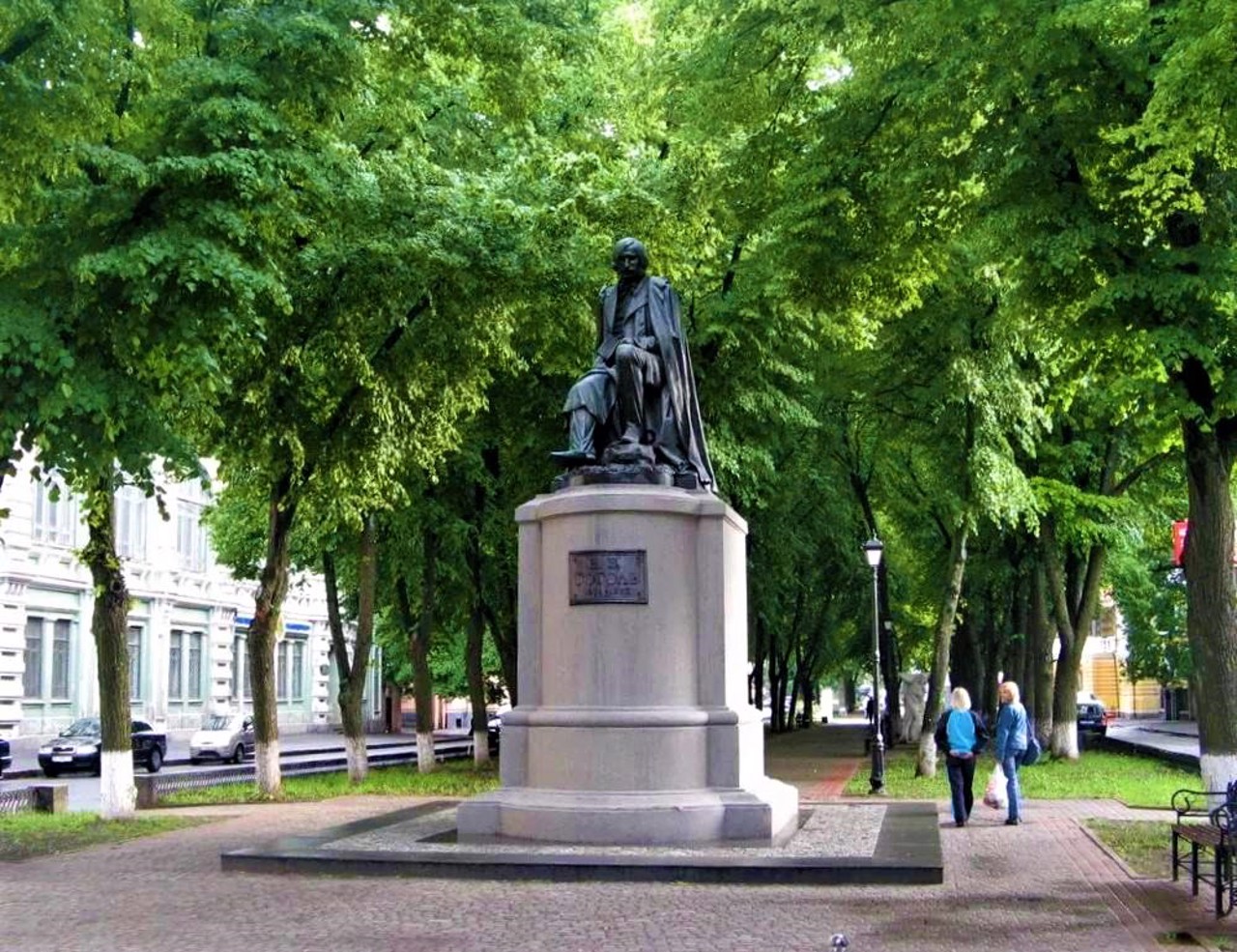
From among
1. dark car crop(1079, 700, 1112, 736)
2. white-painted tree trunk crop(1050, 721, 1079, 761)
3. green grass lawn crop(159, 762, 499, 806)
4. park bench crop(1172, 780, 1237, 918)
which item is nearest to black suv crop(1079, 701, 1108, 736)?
dark car crop(1079, 700, 1112, 736)

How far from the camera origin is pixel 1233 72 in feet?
35.6

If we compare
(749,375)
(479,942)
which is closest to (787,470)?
(749,375)

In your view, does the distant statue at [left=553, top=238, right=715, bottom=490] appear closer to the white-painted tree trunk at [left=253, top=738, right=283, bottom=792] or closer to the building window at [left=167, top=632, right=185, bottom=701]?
the white-painted tree trunk at [left=253, top=738, right=283, bottom=792]

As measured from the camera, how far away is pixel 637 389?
1412 centimetres

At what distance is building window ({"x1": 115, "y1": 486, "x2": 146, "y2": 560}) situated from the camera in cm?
4847

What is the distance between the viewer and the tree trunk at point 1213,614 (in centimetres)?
1405

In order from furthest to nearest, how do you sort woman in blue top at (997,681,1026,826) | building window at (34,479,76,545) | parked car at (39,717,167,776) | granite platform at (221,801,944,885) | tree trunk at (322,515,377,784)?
building window at (34,479,76,545) < parked car at (39,717,167,776) < tree trunk at (322,515,377,784) < woman in blue top at (997,681,1026,826) < granite platform at (221,801,944,885)

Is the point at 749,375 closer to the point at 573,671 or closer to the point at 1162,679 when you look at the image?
the point at 573,671

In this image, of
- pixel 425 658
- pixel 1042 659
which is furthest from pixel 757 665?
pixel 425 658

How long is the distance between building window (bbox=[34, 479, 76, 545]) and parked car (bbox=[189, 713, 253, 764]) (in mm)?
7171

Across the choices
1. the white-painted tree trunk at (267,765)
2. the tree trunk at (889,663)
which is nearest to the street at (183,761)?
the white-painted tree trunk at (267,765)

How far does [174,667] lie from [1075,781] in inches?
1408

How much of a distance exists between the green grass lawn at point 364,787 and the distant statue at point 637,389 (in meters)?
11.0

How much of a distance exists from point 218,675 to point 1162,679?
45.0 metres
